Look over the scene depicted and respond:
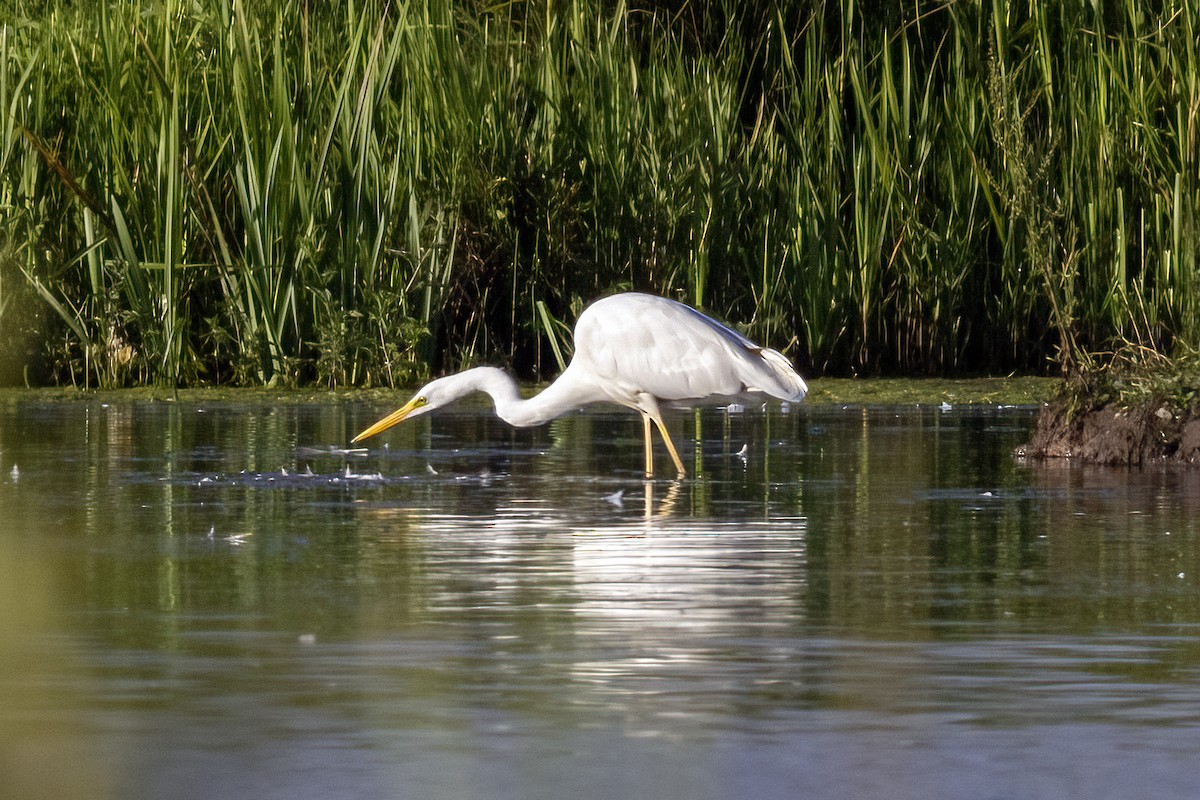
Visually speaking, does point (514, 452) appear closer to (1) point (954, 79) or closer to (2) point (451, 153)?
(2) point (451, 153)

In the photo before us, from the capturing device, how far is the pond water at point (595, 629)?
3783mm

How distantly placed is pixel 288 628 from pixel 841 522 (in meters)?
2.69

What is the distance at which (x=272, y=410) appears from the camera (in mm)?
12102

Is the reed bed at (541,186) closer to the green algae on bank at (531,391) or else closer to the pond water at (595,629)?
the green algae on bank at (531,391)

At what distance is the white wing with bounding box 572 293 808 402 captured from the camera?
981cm

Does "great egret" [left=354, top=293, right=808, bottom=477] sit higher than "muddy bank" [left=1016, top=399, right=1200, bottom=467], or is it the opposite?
"great egret" [left=354, top=293, right=808, bottom=477]

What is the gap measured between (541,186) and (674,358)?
3934 millimetres

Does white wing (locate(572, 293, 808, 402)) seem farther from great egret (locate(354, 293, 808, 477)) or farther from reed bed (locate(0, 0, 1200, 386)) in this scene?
reed bed (locate(0, 0, 1200, 386))

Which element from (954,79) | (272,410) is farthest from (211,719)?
(954,79)

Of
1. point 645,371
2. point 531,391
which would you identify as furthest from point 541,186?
point 645,371

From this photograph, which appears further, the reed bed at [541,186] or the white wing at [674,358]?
the reed bed at [541,186]

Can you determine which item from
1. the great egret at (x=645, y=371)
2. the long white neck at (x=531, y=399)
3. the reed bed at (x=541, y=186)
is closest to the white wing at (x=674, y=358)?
the great egret at (x=645, y=371)

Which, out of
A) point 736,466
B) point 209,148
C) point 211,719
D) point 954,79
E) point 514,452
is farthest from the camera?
point 954,79

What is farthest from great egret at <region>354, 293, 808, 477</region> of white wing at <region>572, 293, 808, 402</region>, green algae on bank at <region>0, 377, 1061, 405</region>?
green algae on bank at <region>0, 377, 1061, 405</region>
